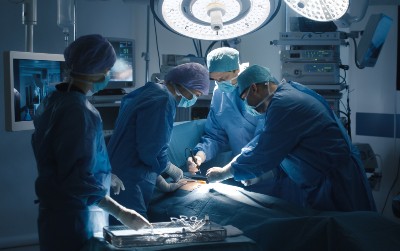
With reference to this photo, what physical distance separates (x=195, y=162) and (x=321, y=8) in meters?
1.50

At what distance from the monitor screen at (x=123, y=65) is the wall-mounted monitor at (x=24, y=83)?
3.80 feet

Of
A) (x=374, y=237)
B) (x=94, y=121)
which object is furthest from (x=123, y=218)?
(x=374, y=237)

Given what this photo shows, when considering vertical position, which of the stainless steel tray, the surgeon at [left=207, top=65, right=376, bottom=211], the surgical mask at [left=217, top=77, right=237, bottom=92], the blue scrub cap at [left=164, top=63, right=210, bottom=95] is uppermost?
the blue scrub cap at [left=164, top=63, right=210, bottom=95]

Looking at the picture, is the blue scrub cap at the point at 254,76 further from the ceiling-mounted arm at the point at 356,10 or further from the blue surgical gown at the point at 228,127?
the ceiling-mounted arm at the point at 356,10

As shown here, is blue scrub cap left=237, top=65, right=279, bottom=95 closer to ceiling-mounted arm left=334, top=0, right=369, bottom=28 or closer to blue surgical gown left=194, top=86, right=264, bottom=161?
blue surgical gown left=194, top=86, right=264, bottom=161

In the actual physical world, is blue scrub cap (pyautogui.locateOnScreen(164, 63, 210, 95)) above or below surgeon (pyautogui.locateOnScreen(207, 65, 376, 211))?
above

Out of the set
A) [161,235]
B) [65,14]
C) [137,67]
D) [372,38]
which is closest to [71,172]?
[161,235]

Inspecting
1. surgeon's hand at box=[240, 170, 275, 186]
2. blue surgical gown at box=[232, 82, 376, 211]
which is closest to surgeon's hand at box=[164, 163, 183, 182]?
surgeon's hand at box=[240, 170, 275, 186]

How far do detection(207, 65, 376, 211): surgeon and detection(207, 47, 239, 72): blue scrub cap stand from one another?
681 millimetres

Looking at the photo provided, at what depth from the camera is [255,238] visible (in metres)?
2.12

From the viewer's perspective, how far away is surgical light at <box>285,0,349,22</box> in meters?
1.64

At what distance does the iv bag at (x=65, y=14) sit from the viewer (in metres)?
3.39

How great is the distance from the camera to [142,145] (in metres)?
2.41

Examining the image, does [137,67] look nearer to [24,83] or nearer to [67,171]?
[24,83]
